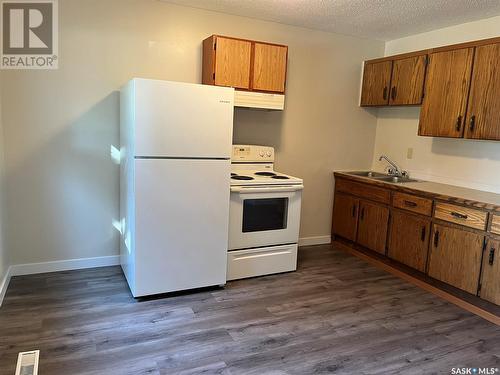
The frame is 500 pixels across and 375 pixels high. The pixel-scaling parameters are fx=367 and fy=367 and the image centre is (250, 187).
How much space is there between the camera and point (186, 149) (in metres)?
2.73

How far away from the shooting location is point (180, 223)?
2.80 metres

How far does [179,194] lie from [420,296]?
2181mm

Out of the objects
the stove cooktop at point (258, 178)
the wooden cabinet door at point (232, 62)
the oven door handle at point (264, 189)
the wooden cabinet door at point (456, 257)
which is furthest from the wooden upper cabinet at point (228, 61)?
the wooden cabinet door at point (456, 257)

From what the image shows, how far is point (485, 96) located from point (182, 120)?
7.99 feet

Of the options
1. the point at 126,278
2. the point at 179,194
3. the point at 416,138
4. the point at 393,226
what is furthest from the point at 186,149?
the point at 416,138

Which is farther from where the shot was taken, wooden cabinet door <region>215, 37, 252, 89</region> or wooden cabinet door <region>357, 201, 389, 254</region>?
wooden cabinet door <region>357, 201, 389, 254</region>

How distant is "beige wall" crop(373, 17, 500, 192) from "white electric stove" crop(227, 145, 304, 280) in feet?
4.98

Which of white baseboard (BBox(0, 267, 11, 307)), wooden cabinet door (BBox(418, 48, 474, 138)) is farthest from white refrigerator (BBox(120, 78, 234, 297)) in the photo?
wooden cabinet door (BBox(418, 48, 474, 138))

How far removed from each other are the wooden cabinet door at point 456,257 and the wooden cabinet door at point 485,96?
835 millimetres

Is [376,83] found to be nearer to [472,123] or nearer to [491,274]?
[472,123]

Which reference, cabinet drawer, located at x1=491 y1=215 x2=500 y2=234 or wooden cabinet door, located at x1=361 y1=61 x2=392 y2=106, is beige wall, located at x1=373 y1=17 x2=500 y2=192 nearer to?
wooden cabinet door, located at x1=361 y1=61 x2=392 y2=106

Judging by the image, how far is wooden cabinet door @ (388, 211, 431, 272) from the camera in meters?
3.23

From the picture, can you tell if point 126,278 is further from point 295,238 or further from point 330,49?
point 330,49

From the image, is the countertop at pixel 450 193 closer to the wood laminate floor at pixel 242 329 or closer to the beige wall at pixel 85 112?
the wood laminate floor at pixel 242 329
